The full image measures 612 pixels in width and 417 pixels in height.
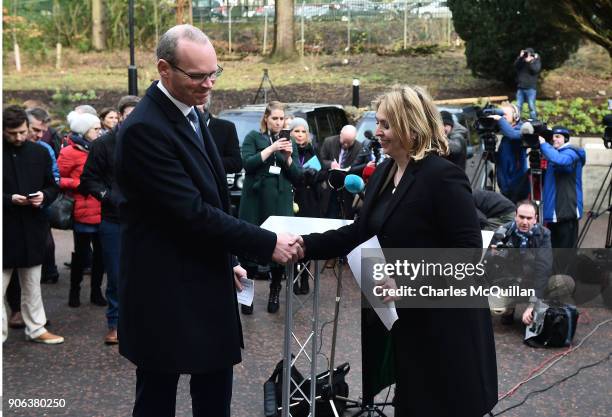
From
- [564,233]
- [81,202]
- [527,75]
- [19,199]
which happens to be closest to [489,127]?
[564,233]

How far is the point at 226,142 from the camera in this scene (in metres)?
8.21

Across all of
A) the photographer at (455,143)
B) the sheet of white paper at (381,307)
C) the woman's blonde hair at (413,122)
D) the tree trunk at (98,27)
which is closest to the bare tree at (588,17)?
the photographer at (455,143)

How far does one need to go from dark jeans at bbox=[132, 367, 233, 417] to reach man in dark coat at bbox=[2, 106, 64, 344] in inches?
134

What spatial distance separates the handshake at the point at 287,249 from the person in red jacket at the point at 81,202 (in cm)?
411

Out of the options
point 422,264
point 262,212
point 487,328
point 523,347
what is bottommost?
point 523,347

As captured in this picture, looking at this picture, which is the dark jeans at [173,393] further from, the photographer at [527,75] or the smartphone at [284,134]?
the photographer at [527,75]

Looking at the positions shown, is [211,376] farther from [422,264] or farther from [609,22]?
[609,22]

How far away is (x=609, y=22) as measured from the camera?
49.9ft

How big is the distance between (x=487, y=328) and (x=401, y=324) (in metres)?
0.40

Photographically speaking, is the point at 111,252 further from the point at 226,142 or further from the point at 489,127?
the point at 489,127

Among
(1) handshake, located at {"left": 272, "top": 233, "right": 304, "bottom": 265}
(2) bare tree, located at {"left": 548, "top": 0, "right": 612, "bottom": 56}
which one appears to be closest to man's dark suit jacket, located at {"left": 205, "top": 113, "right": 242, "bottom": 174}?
(1) handshake, located at {"left": 272, "top": 233, "right": 304, "bottom": 265}

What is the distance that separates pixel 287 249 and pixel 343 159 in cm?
674

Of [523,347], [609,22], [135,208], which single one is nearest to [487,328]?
[135,208]

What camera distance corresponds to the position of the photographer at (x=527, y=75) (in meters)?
16.8
